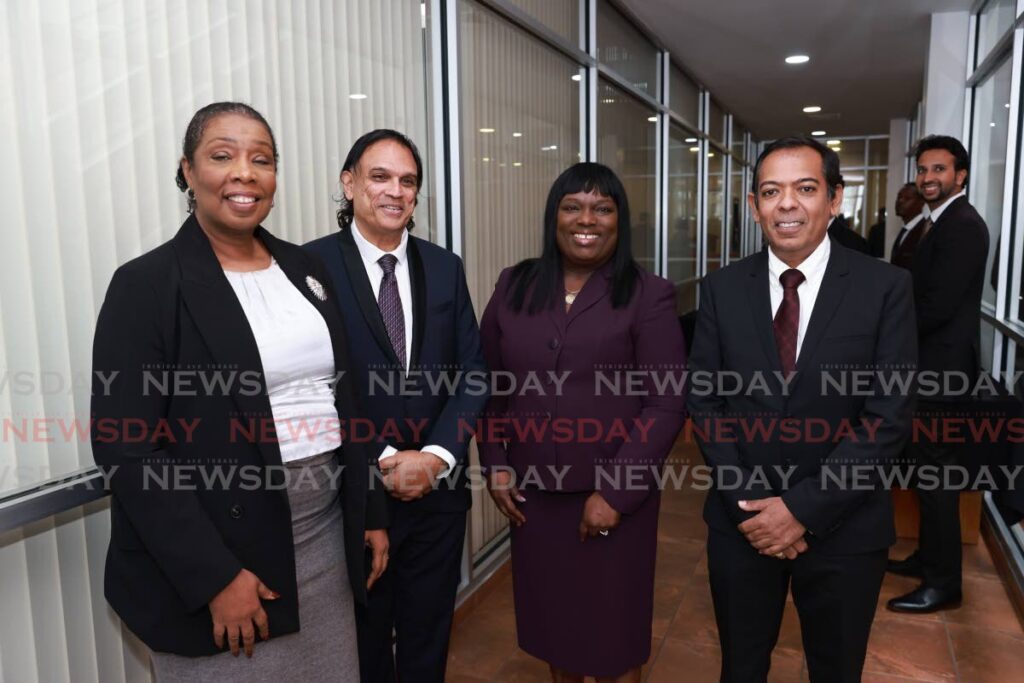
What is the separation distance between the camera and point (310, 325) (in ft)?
5.27

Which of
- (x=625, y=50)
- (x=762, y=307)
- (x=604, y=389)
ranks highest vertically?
(x=625, y=50)

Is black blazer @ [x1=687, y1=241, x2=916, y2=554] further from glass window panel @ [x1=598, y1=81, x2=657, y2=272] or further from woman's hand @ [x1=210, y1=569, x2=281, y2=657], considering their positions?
glass window panel @ [x1=598, y1=81, x2=657, y2=272]

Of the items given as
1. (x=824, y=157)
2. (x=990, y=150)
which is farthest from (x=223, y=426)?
(x=990, y=150)

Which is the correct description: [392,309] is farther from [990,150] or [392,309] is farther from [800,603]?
[990,150]

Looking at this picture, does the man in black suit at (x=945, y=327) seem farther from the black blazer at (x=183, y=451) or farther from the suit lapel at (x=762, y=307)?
the black blazer at (x=183, y=451)

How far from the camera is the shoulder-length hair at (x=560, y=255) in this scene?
2.14 metres

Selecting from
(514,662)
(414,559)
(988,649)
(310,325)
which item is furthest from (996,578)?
(310,325)

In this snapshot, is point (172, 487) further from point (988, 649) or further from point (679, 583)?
point (988, 649)

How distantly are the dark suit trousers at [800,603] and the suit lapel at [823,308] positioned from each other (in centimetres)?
47

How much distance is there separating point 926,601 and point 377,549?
8.75ft

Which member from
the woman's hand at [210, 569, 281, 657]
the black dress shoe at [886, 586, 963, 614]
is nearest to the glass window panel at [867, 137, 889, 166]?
the black dress shoe at [886, 586, 963, 614]

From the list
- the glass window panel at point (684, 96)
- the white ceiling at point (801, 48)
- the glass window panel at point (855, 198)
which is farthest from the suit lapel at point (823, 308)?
the glass window panel at point (855, 198)

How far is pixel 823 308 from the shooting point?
1837mm

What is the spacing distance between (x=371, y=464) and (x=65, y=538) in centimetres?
71
